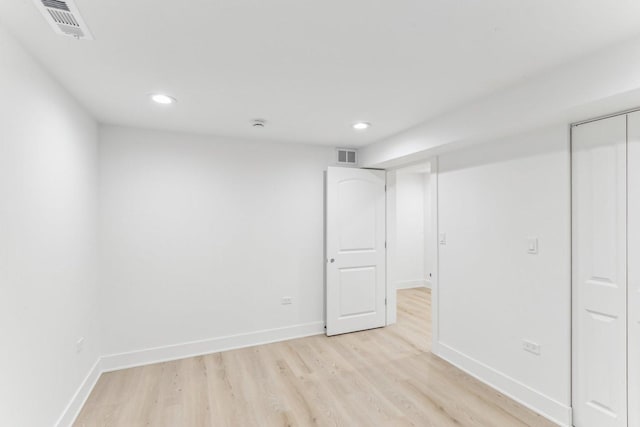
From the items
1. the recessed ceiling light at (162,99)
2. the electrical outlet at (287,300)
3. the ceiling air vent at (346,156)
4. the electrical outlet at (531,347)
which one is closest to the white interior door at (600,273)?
the electrical outlet at (531,347)

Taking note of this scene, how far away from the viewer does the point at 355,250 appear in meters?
3.95

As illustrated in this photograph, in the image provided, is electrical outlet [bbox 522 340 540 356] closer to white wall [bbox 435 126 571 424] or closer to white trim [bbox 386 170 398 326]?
white wall [bbox 435 126 571 424]

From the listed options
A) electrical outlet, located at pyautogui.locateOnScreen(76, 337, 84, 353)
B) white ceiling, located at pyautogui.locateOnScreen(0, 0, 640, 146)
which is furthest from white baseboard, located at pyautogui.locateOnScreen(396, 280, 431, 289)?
electrical outlet, located at pyautogui.locateOnScreen(76, 337, 84, 353)

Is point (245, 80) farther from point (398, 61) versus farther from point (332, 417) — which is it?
point (332, 417)

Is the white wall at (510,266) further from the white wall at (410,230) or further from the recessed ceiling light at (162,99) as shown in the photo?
the white wall at (410,230)

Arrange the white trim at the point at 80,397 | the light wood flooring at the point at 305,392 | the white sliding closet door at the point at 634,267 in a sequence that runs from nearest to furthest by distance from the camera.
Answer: the white sliding closet door at the point at 634,267, the white trim at the point at 80,397, the light wood flooring at the point at 305,392

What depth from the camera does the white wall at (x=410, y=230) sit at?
6.23 meters

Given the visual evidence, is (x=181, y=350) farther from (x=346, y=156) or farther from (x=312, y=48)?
(x=312, y=48)

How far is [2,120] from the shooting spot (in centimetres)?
144

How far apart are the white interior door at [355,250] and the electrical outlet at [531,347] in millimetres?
1881

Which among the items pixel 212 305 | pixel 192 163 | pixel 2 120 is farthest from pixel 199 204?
pixel 2 120

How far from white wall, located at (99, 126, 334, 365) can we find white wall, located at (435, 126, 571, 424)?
1.60 metres

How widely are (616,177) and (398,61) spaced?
1495mm

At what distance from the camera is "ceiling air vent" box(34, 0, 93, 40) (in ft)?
4.19
